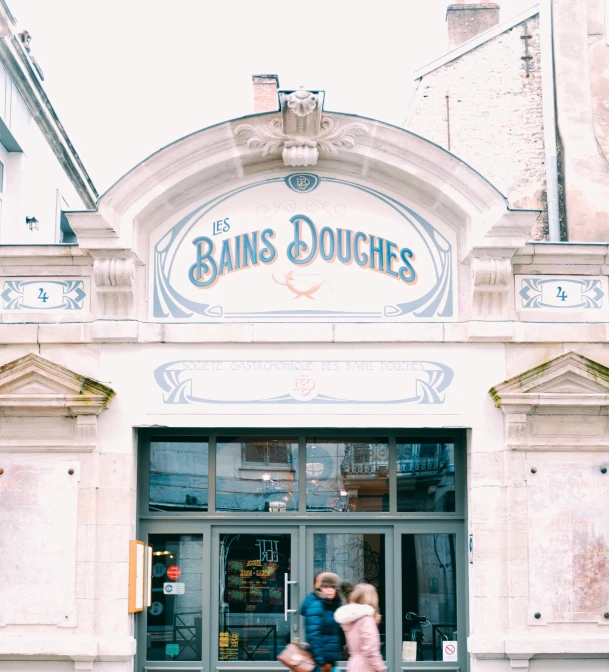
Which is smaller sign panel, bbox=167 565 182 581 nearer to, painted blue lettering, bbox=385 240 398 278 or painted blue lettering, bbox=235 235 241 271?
painted blue lettering, bbox=235 235 241 271

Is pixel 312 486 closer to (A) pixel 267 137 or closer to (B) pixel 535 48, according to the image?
(A) pixel 267 137

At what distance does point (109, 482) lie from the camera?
973cm

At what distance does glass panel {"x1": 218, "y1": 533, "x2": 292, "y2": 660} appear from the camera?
9.97 meters

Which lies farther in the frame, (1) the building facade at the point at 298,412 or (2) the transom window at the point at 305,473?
(2) the transom window at the point at 305,473

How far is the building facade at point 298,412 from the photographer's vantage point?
31.4 feet

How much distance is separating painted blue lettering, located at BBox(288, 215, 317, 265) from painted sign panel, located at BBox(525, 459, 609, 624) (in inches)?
119

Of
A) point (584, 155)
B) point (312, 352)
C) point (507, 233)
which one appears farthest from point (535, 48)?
point (312, 352)

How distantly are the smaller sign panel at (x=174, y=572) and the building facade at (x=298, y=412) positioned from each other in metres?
0.02

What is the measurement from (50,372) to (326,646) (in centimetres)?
371

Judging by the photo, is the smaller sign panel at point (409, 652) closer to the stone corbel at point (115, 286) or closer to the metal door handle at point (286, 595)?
the metal door handle at point (286, 595)

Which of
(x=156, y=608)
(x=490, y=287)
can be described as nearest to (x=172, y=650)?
(x=156, y=608)

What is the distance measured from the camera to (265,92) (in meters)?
16.8

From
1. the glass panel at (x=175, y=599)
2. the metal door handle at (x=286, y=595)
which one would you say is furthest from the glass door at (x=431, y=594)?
the glass panel at (x=175, y=599)

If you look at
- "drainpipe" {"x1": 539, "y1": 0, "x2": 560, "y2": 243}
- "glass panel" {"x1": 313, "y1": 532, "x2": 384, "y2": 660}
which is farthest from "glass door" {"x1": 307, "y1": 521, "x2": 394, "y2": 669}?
"drainpipe" {"x1": 539, "y1": 0, "x2": 560, "y2": 243}
